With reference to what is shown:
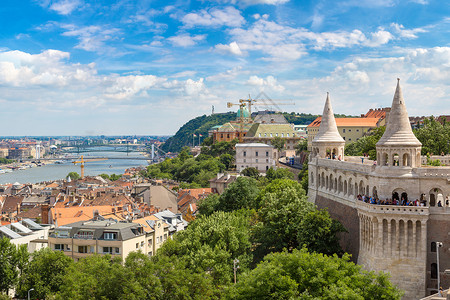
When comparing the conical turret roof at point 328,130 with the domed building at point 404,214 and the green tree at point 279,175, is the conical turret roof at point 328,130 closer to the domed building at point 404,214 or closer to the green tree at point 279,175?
the domed building at point 404,214

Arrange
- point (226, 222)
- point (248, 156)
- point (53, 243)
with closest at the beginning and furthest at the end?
point (226, 222), point (53, 243), point (248, 156)

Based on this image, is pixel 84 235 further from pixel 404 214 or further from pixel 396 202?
pixel 404 214

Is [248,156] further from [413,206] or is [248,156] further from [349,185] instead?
[413,206]

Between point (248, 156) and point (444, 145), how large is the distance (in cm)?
4867

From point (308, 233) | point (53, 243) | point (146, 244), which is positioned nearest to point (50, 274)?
point (53, 243)

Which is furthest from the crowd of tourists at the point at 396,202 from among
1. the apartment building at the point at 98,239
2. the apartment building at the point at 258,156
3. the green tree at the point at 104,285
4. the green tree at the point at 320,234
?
the apartment building at the point at 258,156

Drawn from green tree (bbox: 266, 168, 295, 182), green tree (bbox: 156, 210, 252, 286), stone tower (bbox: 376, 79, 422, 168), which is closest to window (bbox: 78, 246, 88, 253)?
green tree (bbox: 156, 210, 252, 286)

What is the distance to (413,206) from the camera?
32562mm

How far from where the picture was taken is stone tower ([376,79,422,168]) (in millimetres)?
33625

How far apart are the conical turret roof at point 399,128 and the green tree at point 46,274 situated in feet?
84.4

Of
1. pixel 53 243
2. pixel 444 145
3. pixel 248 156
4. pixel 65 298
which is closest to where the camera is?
pixel 65 298

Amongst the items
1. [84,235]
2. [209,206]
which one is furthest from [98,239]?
[209,206]

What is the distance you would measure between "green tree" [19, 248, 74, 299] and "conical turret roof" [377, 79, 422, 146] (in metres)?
25.7

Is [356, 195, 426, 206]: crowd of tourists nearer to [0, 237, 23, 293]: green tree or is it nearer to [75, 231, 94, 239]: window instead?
[75, 231, 94, 239]: window
